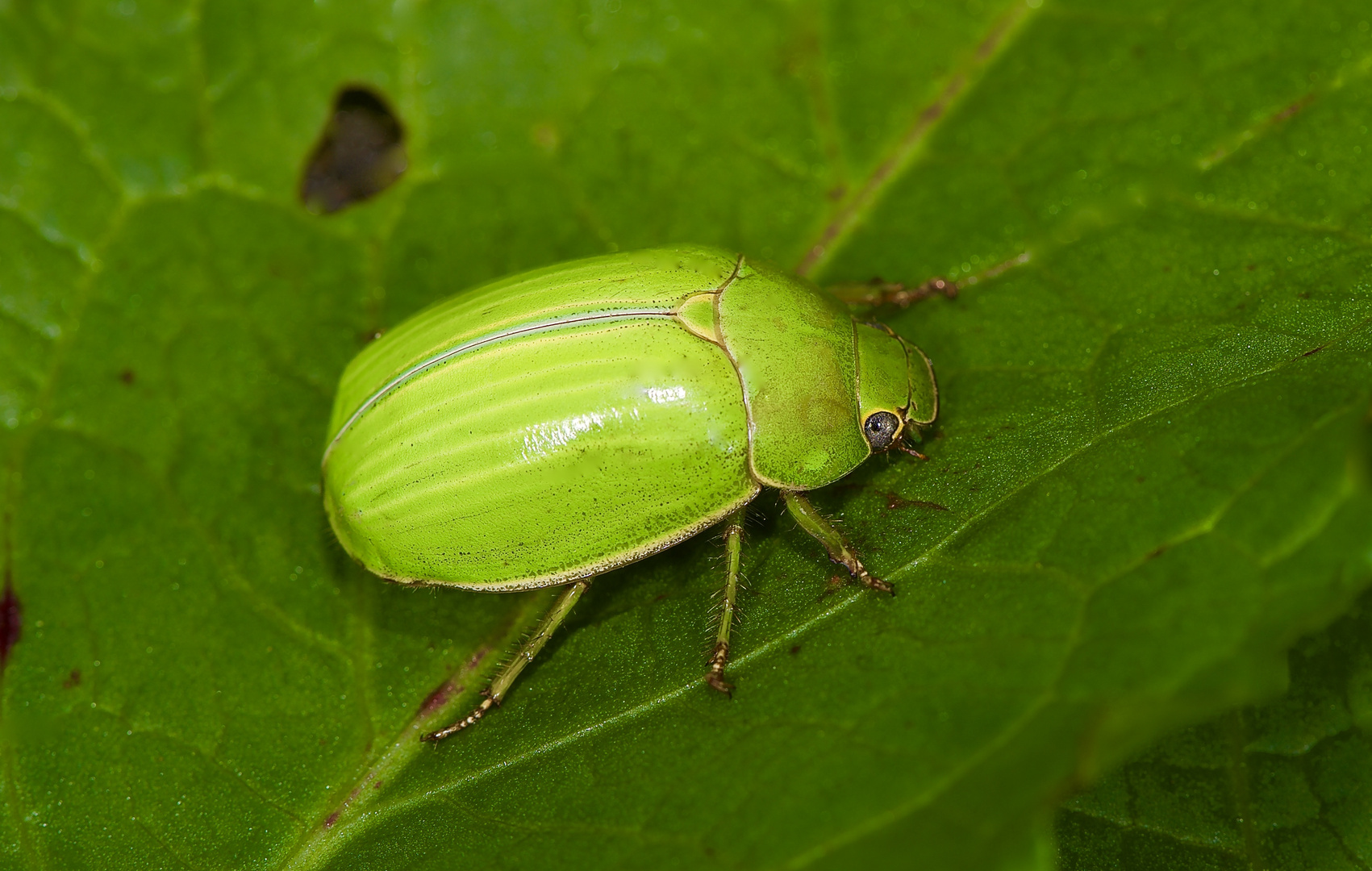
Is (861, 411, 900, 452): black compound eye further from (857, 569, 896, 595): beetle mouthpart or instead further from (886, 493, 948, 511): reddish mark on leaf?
(857, 569, 896, 595): beetle mouthpart

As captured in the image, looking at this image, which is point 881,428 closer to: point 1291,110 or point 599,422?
point 599,422

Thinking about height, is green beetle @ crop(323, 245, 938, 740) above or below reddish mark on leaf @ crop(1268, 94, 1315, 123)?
below

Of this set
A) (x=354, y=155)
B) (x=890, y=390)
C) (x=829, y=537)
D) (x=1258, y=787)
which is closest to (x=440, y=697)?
(x=829, y=537)

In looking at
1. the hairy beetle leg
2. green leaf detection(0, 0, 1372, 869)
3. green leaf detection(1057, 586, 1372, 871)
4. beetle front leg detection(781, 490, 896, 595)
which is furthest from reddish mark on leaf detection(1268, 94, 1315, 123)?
the hairy beetle leg

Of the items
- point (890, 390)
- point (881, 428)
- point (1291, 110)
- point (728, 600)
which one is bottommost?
point (728, 600)

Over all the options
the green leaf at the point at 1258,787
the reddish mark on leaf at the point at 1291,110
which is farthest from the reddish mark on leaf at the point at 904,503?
the reddish mark on leaf at the point at 1291,110

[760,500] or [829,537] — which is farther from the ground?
[829,537]
